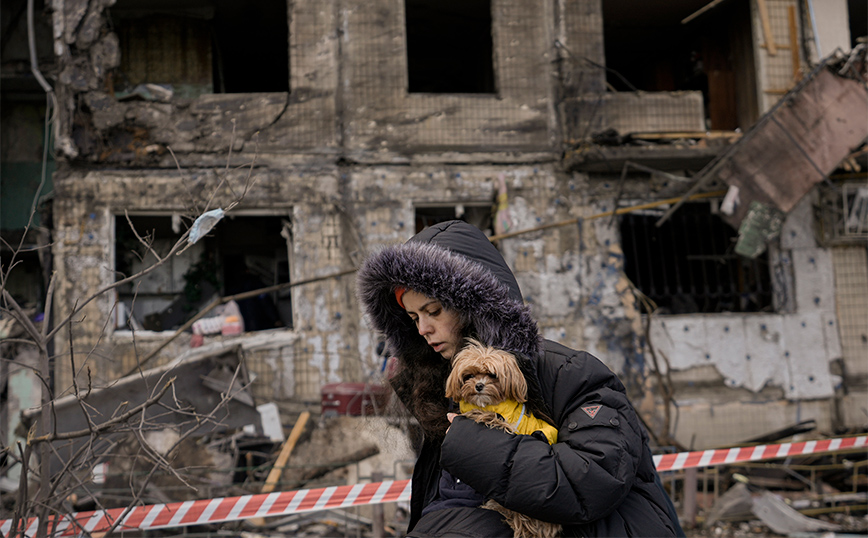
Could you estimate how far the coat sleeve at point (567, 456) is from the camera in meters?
1.71

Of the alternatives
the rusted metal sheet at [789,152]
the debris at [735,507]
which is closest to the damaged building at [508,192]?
the rusted metal sheet at [789,152]

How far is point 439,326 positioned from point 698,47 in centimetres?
990

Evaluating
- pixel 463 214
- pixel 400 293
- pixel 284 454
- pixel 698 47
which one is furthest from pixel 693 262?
pixel 400 293

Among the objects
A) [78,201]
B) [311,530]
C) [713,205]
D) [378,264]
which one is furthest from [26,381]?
[713,205]

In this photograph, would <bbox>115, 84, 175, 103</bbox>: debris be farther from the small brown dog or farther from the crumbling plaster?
the small brown dog

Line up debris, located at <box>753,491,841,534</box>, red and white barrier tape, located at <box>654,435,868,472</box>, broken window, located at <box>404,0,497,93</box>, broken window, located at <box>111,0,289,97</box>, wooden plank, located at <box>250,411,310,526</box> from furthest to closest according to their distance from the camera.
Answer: broken window, located at <box>404,0,497,93</box> → broken window, located at <box>111,0,289,97</box> → wooden plank, located at <box>250,411,310,526</box> → debris, located at <box>753,491,841,534</box> → red and white barrier tape, located at <box>654,435,868,472</box>

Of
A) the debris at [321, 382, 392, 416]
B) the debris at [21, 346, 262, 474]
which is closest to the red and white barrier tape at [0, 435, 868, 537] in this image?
the debris at [21, 346, 262, 474]

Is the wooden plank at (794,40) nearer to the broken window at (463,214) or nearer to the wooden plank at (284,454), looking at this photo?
the broken window at (463,214)

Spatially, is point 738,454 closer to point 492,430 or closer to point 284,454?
point 492,430

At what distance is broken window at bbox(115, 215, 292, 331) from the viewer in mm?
8500

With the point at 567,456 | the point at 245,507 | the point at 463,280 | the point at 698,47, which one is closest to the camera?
the point at 567,456

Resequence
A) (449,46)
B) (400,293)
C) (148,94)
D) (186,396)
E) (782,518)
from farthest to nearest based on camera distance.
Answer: (449,46), (148,94), (186,396), (782,518), (400,293)

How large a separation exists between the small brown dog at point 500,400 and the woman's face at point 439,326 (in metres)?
0.30

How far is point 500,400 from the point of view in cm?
190
